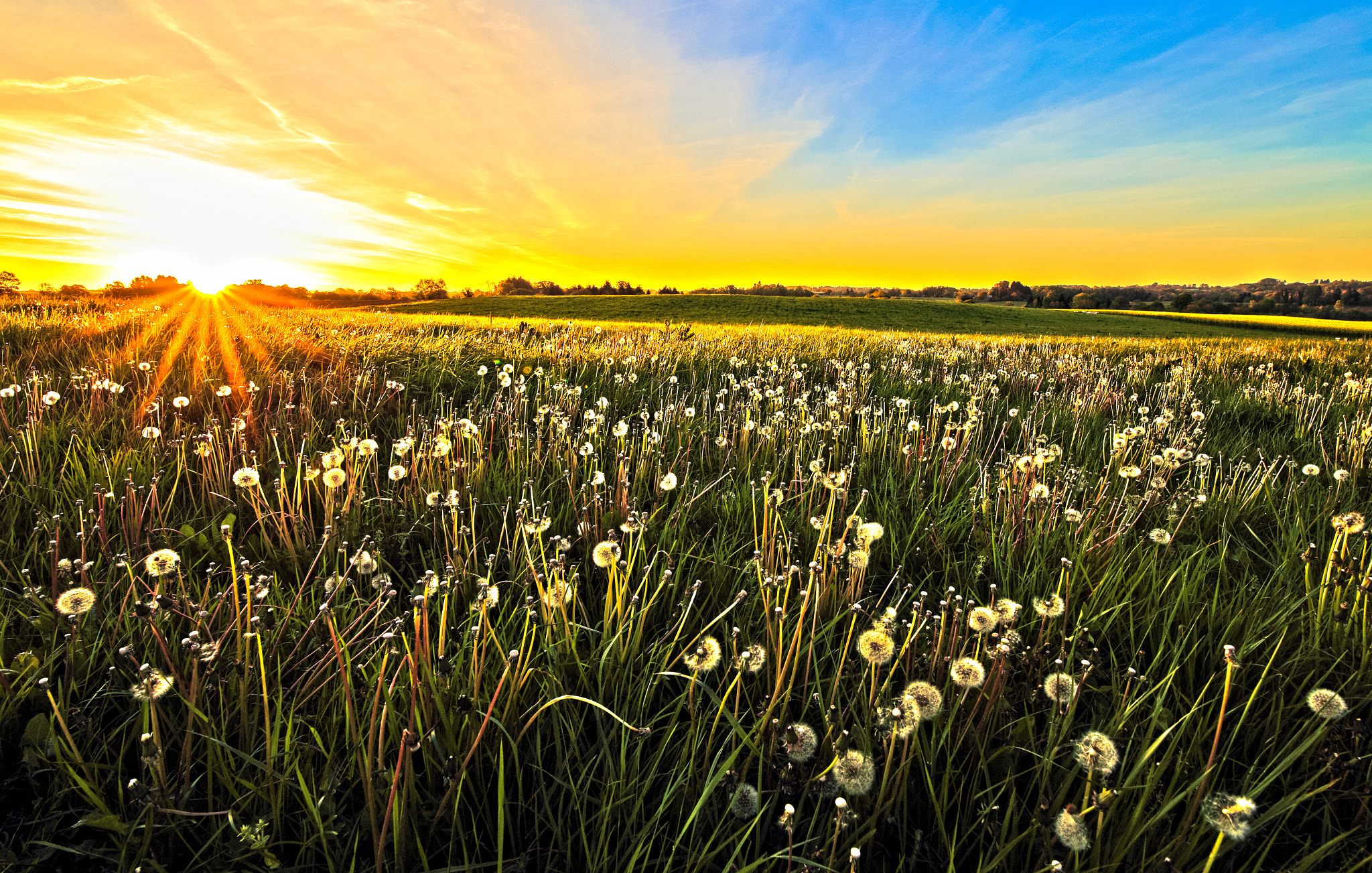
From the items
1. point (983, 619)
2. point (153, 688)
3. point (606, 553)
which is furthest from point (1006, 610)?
point (153, 688)

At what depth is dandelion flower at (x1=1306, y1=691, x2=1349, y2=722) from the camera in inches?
54.5

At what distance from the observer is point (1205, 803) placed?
1.23m

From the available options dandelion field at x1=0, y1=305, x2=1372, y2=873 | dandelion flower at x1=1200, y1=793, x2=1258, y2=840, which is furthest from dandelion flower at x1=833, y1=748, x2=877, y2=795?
dandelion flower at x1=1200, y1=793, x2=1258, y2=840

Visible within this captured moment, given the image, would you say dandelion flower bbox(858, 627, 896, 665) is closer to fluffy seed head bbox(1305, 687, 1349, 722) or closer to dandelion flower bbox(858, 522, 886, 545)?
dandelion flower bbox(858, 522, 886, 545)

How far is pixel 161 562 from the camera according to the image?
5.48 feet

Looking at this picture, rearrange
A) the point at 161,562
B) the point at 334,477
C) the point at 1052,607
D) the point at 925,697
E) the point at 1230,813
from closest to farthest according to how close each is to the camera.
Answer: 1. the point at 1230,813
2. the point at 925,697
3. the point at 161,562
4. the point at 1052,607
5. the point at 334,477

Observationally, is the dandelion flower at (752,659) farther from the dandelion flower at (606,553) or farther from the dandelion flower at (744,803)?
the dandelion flower at (606,553)

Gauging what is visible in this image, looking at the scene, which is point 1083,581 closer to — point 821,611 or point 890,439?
point 821,611

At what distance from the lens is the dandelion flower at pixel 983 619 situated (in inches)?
61.3

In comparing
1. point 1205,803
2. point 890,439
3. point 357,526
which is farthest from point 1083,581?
point 357,526

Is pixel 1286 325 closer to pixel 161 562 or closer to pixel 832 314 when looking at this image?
pixel 832 314

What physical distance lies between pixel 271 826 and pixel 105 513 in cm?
233

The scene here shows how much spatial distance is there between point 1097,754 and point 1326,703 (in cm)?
68

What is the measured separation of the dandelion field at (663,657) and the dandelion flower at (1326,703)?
1cm
